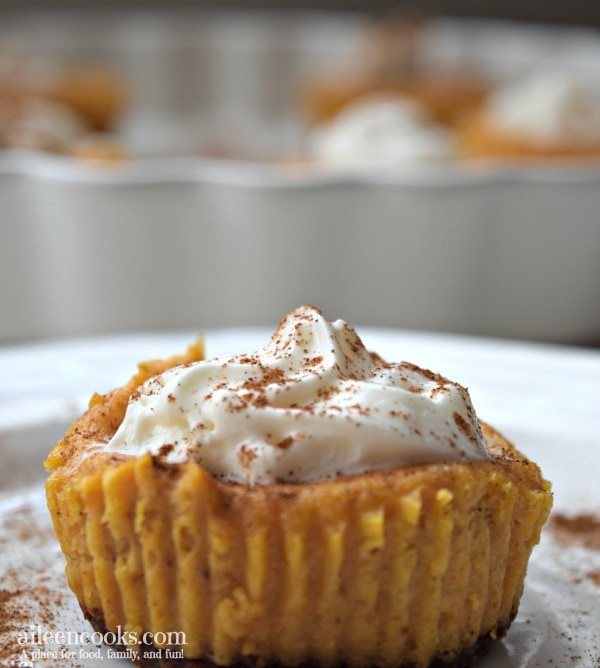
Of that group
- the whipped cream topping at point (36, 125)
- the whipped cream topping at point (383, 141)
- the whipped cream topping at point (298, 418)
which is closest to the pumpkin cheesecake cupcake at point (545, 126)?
the whipped cream topping at point (383, 141)

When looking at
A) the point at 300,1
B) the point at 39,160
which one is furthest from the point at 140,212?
the point at 300,1

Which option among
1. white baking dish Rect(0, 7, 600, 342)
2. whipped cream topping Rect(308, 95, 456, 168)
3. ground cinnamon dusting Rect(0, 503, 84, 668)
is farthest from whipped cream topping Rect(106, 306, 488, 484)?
Result: whipped cream topping Rect(308, 95, 456, 168)

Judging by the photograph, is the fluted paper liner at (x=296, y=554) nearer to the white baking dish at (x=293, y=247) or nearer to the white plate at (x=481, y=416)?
the white plate at (x=481, y=416)

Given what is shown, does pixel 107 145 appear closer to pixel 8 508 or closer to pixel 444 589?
pixel 8 508

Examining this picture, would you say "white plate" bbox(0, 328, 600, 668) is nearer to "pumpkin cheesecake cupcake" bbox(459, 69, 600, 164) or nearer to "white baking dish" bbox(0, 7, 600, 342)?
"white baking dish" bbox(0, 7, 600, 342)

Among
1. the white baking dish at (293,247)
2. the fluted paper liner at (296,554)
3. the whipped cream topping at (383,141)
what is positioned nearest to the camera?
the fluted paper liner at (296,554)

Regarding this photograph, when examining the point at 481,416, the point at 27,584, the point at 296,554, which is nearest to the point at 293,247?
the point at 481,416

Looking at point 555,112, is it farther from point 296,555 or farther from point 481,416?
point 296,555

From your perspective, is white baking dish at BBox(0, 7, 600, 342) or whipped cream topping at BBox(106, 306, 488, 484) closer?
whipped cream topping at BBox(106, 306, 488, 484)
